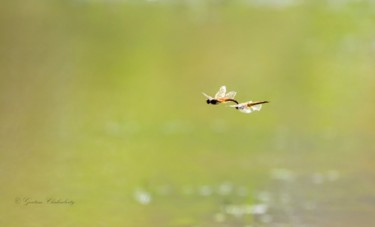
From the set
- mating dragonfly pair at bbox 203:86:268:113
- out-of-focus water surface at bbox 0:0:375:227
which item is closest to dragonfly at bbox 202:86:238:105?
mating dragonfly pair at bbox 203:86:268:113

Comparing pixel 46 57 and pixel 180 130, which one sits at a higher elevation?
pixel 46 57

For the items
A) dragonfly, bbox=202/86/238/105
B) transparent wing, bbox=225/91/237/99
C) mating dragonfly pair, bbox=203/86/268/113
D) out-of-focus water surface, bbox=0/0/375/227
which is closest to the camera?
mating dragonfly pair, bbox=203/86/268/113

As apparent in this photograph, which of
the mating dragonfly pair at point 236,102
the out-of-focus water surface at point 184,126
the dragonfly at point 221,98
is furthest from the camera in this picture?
the out-of-focus water surface at point 184,126

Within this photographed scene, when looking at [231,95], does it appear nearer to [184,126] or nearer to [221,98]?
[221,98]

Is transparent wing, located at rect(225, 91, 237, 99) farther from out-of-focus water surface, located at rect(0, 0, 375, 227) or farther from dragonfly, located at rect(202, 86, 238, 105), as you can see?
out-of-focus water surface, located at rect(0, 0, 375, 227)

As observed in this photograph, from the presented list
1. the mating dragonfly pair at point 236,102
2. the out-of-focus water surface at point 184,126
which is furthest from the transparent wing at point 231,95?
the out-of-focus water surface at point 184,126

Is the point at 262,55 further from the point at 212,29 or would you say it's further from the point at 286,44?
the point at 212,29

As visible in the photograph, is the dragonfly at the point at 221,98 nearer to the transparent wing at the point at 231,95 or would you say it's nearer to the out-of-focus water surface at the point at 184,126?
the transparent wing at the point at 231,95

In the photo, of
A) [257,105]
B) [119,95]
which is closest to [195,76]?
[119,95]
